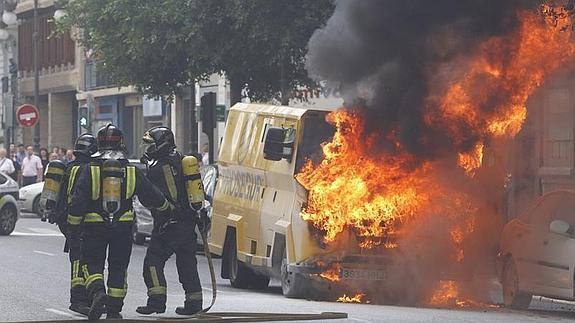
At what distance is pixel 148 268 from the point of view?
43.0 feet

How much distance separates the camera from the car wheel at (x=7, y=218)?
89.5 feet

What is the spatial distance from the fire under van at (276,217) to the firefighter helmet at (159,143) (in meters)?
2.70

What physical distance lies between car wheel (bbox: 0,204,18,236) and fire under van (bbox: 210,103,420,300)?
9.49 m

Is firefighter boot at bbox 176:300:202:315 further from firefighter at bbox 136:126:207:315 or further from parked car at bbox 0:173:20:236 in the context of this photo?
parked car at bbox 0:173:20:236

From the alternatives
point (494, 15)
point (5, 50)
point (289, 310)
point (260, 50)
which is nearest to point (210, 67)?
point (260, 50)

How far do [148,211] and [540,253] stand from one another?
10.7 metres

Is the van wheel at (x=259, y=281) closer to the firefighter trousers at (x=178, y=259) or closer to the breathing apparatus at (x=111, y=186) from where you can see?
the firefighter trousers at (x=178, y=259)

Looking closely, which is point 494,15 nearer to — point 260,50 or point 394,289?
point 394,289

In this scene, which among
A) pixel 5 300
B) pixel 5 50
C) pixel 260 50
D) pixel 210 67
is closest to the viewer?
pixel 5 300

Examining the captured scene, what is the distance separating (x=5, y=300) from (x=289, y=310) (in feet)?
9.93

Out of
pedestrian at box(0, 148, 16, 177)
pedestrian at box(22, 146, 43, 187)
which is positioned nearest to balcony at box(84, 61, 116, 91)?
pedestrian at box(22, 146, 43, 187)

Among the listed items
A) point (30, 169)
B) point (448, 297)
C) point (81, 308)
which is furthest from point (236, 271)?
point (30, 169)

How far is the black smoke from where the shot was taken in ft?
52.2

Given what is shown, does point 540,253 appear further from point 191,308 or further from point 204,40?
point 204,40
